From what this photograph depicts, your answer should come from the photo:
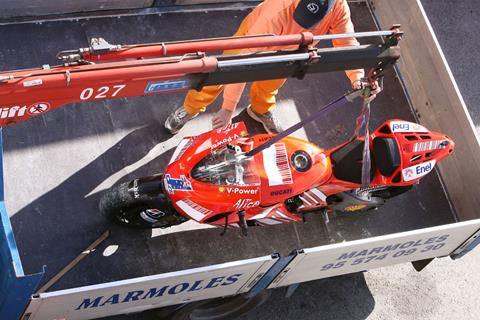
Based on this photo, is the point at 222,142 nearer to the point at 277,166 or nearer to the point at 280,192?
the point at 277,166

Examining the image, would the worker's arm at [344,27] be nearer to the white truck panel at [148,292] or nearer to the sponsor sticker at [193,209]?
the sponsor sticker at [193,209]

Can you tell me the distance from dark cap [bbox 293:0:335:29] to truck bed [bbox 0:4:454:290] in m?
1.91

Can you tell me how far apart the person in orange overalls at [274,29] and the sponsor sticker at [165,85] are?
4.97ft

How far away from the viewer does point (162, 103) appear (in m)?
7.83

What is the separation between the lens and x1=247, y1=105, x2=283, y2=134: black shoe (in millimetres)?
7781

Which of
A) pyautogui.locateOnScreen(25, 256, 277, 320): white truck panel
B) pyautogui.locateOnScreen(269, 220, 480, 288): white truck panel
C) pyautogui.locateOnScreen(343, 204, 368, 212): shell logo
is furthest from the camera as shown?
pyautogui.locateOnScreen(343, 204, 368, 212): shell logo

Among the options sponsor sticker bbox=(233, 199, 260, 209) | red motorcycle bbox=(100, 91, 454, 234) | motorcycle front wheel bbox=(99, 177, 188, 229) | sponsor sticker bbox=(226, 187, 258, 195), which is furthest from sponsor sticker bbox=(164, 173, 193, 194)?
sponsor sticker bbox=(233, 199, 260, 209)

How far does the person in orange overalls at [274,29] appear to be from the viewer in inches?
245

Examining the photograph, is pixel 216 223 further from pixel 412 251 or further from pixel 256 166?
pixel 412 251

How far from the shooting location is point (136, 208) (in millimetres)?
6566

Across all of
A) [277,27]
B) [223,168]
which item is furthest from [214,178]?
[277,27]

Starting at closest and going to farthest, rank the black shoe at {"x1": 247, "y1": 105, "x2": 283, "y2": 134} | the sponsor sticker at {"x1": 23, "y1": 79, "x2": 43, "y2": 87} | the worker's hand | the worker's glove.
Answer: the sponsor sticker at {"x1": 23, "y1": 79, "x2": 43, "y2": 87} < the worker's glove < the worker's hand < the black shoe at {"x1": 247, "y1": 105, "x2": 283, "y2": 134}

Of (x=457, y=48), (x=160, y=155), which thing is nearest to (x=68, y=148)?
(x=160, y=155)

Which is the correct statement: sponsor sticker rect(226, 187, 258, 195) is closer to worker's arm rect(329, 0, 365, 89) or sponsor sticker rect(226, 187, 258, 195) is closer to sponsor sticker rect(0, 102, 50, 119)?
worker's arm rect(329, 0, 365, 89)
